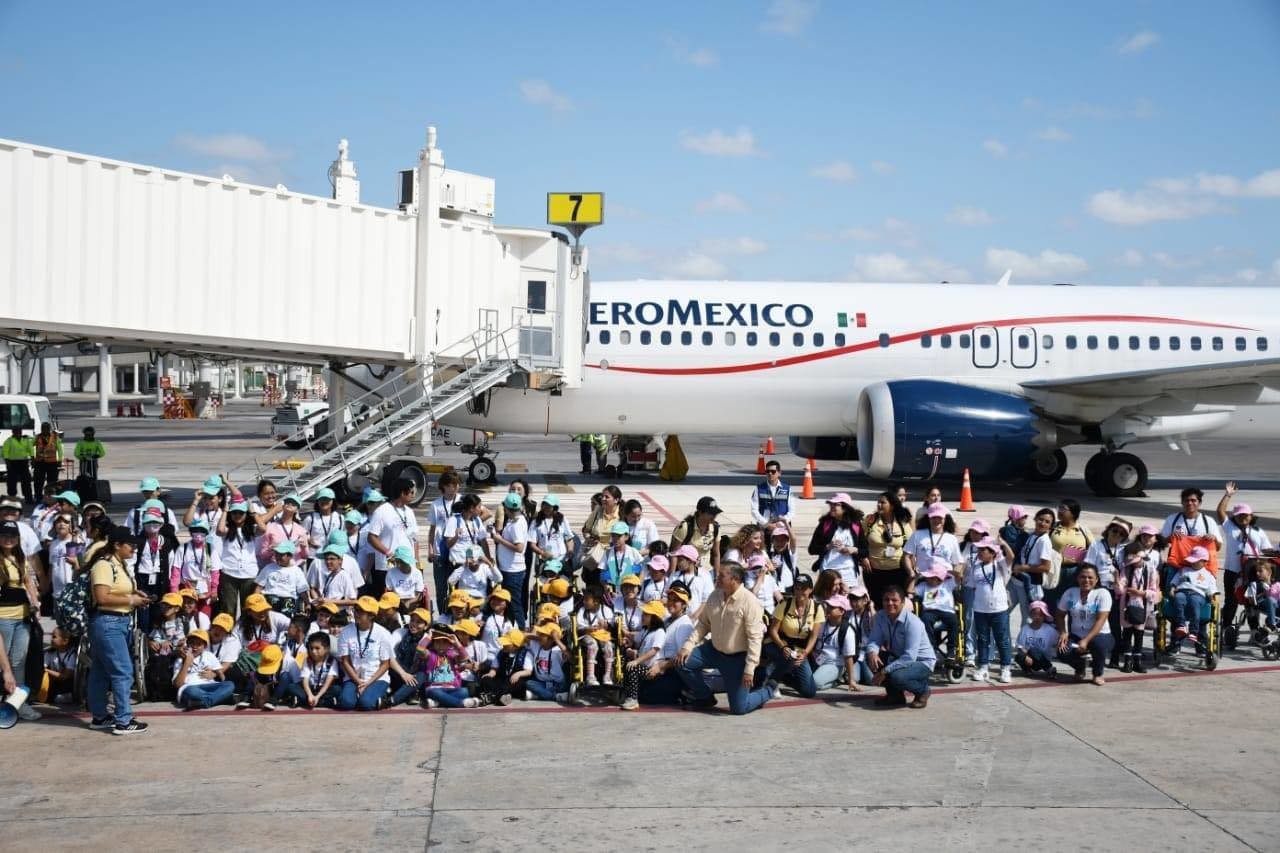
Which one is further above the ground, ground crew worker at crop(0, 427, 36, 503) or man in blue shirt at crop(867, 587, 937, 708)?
ground crew worker at crop(0, 427, 36, 503)

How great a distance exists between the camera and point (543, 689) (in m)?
11.1

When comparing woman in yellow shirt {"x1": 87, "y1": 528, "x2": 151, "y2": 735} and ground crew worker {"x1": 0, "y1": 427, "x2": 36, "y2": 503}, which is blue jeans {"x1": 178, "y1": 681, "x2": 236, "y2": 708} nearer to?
woman in yellow shirt {"x1": 87, "y1": 528, "x2": 151, "y2": 735}

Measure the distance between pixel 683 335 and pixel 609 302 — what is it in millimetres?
1690

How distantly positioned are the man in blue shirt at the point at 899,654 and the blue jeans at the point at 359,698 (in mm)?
4224

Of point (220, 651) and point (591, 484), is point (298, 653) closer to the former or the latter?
point (220, 651)

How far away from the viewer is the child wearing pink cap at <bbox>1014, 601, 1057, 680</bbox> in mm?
12070

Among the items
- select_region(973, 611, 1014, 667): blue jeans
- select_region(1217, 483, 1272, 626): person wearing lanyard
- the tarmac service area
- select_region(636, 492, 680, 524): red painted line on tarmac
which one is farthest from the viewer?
select_region(636, 492, 680, 524): red painted line on tarmac

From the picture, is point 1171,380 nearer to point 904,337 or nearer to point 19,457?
point 904,337

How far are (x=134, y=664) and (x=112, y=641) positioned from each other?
1.14 meters

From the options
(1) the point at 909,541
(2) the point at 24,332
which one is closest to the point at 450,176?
(2) the point at 24,332

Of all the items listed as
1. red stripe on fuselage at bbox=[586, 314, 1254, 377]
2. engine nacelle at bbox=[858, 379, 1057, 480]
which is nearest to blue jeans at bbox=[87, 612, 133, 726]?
red stripe on fuselage at bbox=[586, 314, 1254, 377]

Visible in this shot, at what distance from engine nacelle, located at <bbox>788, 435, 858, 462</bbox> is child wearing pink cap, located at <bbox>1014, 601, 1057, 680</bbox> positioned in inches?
687

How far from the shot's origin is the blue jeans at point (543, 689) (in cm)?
1107

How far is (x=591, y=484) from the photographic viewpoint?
99.0 ft
